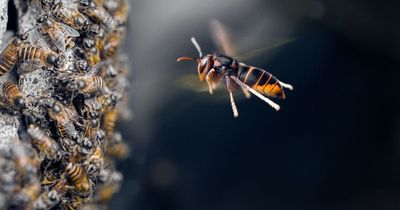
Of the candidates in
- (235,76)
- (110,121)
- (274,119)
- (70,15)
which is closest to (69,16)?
(70,15)

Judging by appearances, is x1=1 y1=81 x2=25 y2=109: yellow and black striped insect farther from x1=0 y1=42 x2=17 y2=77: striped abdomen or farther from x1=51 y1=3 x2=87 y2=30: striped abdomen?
x1=51 y1=3 x2=87 y2=30: striped abdomen

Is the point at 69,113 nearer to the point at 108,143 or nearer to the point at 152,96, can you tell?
the point at 108,143

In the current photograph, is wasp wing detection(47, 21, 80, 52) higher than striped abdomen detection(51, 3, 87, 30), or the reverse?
striped abdomen detection(51, 3, 87, 30)

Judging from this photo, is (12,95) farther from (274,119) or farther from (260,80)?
(274,119)

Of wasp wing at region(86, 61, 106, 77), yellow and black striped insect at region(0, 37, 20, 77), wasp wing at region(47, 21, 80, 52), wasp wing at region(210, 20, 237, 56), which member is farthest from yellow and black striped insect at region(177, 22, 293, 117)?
yellow and black striped insect at region(0, 37, 20, 77)

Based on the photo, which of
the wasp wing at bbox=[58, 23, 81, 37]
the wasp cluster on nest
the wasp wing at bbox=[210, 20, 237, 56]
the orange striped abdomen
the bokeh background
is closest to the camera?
the wasp cluster on nest

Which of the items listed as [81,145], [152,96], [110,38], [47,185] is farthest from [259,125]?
[47,185]
